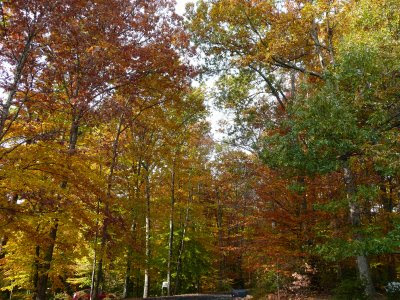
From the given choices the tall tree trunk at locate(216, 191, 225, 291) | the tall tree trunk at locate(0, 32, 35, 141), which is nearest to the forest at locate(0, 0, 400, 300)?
the tall tree trunk at locate(0, 32, 35, 141)

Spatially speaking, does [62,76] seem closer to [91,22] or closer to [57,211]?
[91,22]

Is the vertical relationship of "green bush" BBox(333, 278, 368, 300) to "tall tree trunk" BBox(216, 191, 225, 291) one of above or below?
below

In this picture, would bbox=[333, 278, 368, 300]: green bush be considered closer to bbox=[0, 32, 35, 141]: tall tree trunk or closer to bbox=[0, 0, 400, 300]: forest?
bbox=[0, 0, 400, 300]: forest

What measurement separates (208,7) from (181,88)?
4.33 metres

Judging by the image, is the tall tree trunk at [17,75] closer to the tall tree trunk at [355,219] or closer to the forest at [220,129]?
the forest at [220,129]

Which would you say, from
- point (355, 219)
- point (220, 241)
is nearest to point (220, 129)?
point (355, 219)

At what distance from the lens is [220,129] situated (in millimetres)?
19594

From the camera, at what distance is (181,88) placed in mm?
13289

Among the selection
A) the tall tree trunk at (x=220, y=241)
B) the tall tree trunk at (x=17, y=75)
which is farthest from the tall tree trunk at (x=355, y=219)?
the tall tree trunk at (x=220, y=241)

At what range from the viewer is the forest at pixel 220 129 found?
8.37 metres

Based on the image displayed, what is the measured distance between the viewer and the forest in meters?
8.37

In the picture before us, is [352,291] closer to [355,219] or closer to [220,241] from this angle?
[355,219]

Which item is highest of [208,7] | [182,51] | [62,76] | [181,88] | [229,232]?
[208,7]

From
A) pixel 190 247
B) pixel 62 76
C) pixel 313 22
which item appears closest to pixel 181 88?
pixel 62 76
